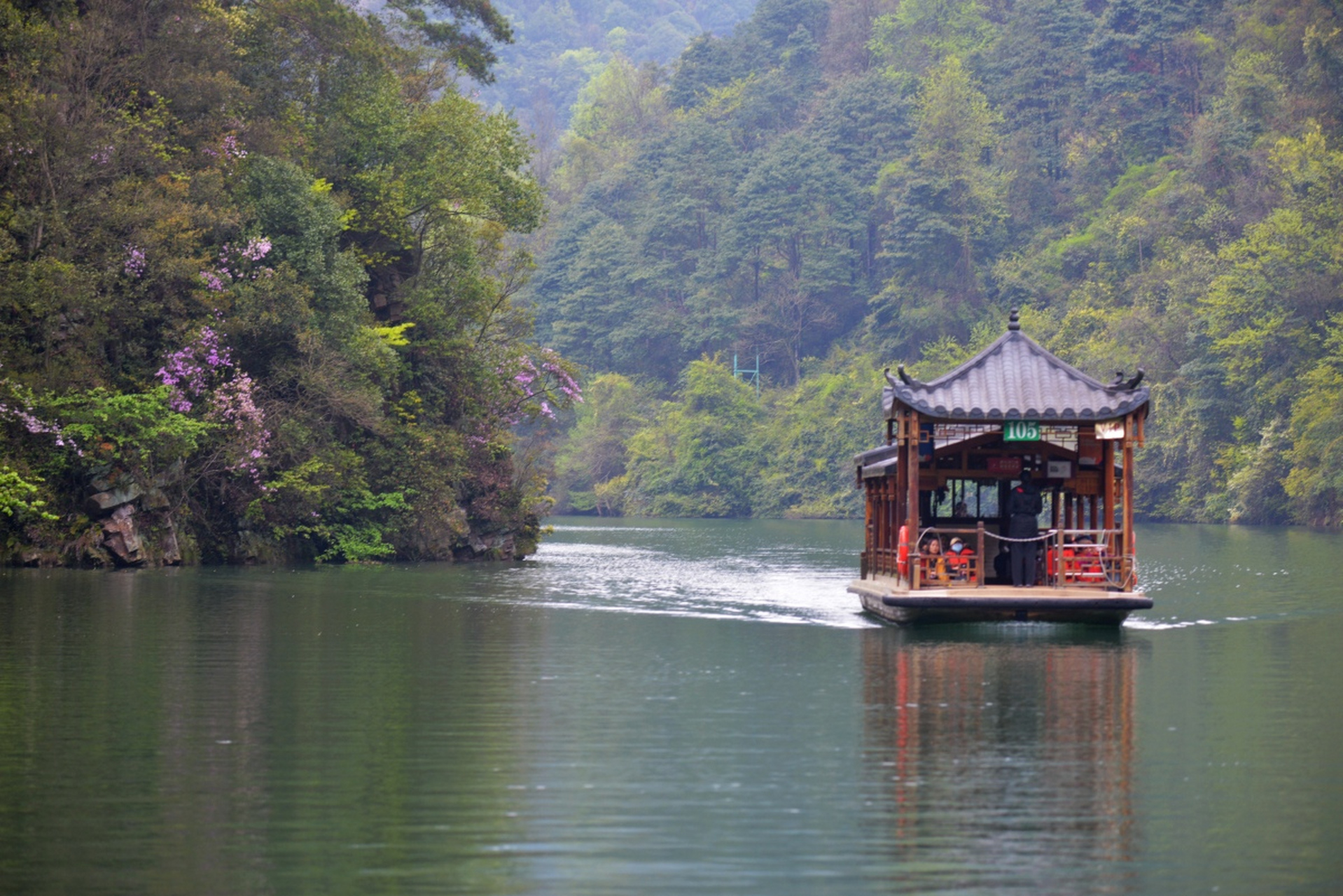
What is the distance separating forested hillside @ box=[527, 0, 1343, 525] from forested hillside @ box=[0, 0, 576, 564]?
35.2 m

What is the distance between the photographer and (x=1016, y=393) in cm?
2403

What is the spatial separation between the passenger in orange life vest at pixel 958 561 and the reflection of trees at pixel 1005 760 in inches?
151

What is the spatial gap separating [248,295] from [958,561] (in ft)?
61.9

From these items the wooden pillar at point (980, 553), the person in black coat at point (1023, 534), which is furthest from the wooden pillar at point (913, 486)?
the person in black coat at point (1023, 534)

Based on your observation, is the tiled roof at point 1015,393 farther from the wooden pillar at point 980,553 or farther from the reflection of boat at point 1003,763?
the reflection of boat at point 1003,763

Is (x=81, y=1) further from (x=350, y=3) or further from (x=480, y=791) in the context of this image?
(x=480, y=791)

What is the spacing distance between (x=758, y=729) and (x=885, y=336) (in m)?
84.5

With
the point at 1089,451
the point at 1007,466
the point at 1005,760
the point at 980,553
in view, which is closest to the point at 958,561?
the point at 980,553

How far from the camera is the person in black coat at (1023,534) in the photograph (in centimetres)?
2461

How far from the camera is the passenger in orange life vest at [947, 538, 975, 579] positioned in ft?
79.8

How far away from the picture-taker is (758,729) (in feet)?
46.5

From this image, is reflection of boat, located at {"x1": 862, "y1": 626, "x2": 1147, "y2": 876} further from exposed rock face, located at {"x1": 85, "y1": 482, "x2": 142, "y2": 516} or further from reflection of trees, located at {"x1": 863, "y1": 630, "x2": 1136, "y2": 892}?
exposed rock face, located at {"x1": 85, "y1": 482, "x2": 142, "y2": 516}

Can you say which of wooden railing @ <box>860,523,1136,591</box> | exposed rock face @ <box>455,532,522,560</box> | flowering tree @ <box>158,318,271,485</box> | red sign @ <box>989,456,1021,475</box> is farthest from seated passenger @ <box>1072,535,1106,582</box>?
exposed rock face @ <box>455,532,522,560</box>

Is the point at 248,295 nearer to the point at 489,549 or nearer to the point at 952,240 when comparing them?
the point at 489,549
